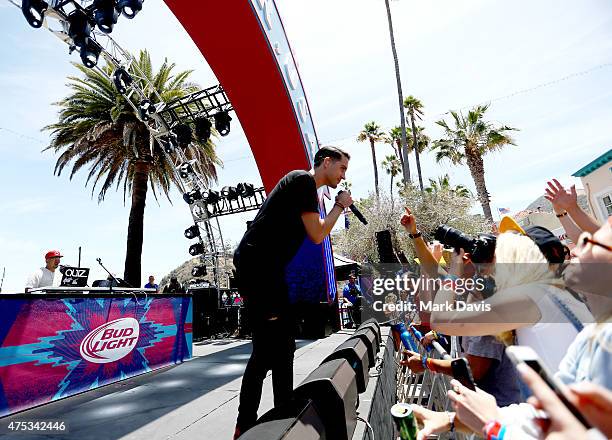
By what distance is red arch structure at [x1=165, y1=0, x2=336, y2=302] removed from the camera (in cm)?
551

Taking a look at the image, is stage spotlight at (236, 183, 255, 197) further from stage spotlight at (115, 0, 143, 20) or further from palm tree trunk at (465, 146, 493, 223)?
palm tree trunk at (465, 146, 493, 223)

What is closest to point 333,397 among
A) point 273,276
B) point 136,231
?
point 273,276

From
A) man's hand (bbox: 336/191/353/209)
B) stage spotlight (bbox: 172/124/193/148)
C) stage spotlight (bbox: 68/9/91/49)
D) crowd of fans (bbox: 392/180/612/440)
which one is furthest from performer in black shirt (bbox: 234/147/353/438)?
stage spotlight (bbox: 172/124/193/148)

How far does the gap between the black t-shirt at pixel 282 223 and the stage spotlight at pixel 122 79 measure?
29.7 feet

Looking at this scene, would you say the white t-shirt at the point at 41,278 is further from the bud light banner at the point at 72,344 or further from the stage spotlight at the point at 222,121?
the stage spotlight at the point at 222,121

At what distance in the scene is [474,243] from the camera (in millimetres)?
2012

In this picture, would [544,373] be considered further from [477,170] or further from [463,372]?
[477,170]

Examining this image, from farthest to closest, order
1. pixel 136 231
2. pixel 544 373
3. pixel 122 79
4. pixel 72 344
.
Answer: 1. pixel 136 231
2. pixel 122 79
3. pixel 72 344
4. pixel 544 373

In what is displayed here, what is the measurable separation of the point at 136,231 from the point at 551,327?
13066mm

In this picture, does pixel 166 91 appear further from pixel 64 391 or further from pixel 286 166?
pixel 64 391

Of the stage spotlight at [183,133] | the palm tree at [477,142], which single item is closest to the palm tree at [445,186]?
the palm tree at [477,142]

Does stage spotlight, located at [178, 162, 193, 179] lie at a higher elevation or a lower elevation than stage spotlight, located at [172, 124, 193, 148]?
lower

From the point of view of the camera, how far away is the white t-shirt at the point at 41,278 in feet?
16.1

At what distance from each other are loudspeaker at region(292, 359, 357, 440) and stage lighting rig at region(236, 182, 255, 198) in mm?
10478
